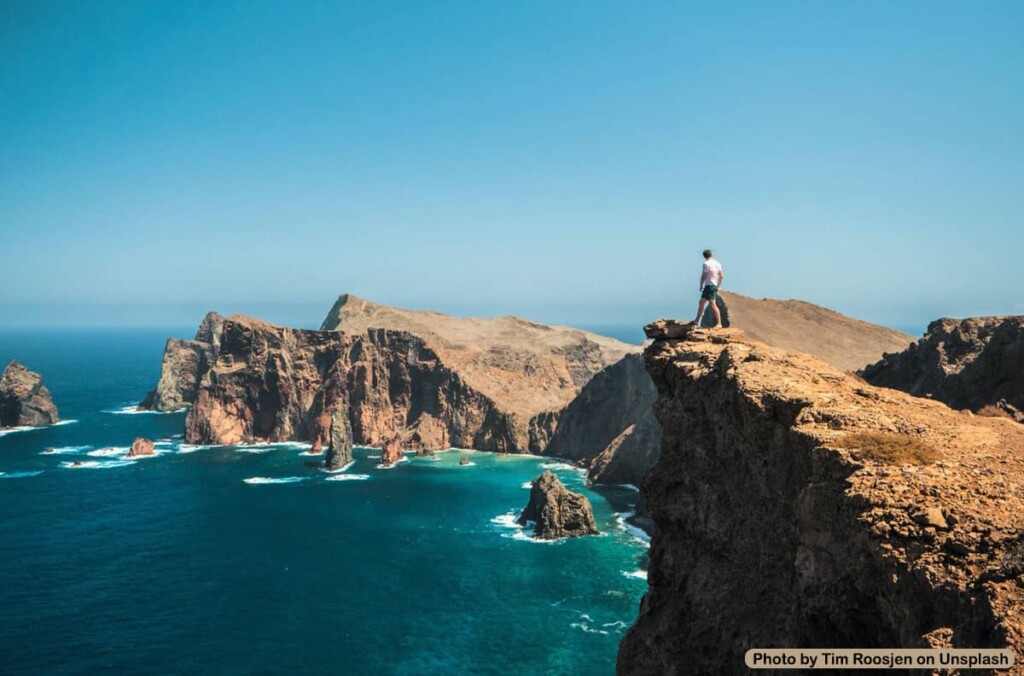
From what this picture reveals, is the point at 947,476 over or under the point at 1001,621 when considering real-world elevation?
over

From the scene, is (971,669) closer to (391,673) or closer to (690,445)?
(690,445)

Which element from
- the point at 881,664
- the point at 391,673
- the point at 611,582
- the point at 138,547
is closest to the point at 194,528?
the point at 138,547

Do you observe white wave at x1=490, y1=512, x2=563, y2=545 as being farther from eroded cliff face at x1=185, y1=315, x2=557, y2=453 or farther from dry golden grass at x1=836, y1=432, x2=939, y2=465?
dry golden grass at x1=836, y1=432, x2=939, y2=465

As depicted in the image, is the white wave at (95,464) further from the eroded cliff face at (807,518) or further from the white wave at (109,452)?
the eroded cliff face at (807,518)

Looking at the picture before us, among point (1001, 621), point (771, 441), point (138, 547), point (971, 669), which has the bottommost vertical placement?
point (138, 547)

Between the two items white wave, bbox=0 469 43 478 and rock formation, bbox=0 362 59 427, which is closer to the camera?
white wave, bbox=0 469 43 478

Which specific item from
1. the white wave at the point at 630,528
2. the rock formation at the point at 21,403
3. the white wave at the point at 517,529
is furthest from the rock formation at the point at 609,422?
the rock formation at the point at 21,403

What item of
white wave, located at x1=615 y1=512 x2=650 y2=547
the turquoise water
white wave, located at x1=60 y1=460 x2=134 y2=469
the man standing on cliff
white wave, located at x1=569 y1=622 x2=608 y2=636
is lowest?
the turquoise water

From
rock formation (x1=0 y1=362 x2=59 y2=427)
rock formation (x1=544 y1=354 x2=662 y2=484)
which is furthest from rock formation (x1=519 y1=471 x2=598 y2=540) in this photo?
rock formation (x1=0 y1=362 x2=59 y2=427)
